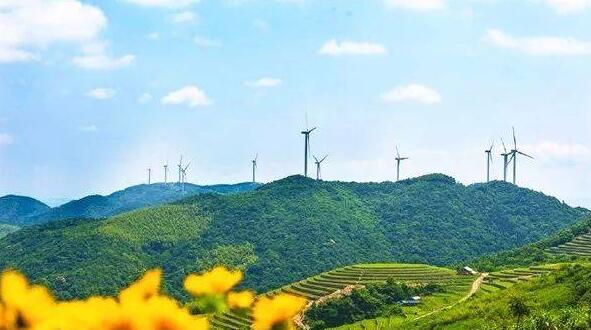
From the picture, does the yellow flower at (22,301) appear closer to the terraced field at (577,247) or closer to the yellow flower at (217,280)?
the yellow flower at (217,280)

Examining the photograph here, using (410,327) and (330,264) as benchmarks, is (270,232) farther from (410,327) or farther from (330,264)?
(410,327)

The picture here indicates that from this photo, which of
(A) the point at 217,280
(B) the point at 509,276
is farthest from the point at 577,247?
(A) the point at 217,280

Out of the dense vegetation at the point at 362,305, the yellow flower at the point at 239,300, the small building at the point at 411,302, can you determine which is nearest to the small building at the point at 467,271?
the dense vegetation at the point at 362,305

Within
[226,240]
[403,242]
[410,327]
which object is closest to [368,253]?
[403,242]

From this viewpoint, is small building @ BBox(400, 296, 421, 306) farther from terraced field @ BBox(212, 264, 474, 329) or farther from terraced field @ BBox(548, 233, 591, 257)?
terraced field @ BBox(548, 233, 591, 257)

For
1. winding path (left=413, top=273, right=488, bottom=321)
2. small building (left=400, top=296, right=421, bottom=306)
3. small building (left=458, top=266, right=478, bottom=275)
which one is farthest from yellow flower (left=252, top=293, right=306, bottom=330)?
small building (left=458, top=266, right=478, bottom=275)

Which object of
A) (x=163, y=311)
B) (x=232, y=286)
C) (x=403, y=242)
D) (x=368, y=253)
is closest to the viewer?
(x=163, y=311)
